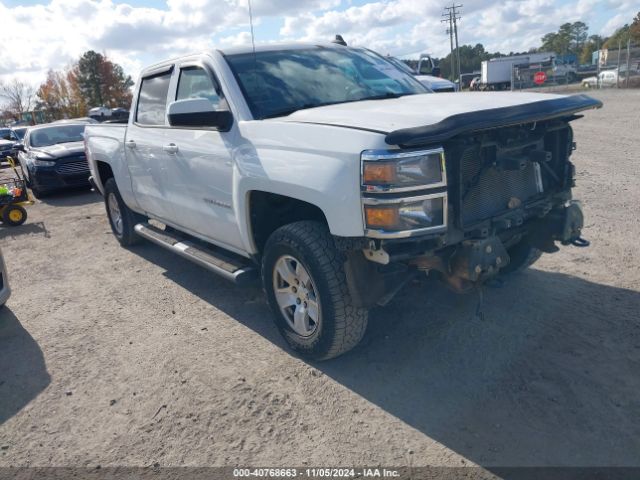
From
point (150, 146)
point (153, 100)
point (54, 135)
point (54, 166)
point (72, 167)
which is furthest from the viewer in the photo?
point (54, 135)

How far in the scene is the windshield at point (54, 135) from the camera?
1277cm

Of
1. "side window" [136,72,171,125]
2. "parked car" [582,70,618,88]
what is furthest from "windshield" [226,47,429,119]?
"parked car" [582,70,618,88]

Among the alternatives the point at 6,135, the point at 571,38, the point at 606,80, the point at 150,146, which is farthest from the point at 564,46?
the point at 150,146

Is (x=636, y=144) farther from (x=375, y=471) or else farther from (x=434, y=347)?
(x=375, y=471)

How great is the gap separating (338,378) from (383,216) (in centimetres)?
121

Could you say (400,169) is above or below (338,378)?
above

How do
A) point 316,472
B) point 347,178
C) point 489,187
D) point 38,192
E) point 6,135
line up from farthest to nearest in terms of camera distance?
point 6,135 → point 38,192 → point 489,187 → point 347,178 → point 316,472

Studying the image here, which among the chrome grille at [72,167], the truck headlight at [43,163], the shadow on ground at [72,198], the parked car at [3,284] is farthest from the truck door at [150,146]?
the truck headlight at [43,163]

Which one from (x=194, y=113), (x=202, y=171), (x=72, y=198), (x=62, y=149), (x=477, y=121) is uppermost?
(x=194, y=113)

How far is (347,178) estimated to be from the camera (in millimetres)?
2955

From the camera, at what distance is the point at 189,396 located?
3.46 metres

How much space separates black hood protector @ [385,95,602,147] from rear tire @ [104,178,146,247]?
4.57 m

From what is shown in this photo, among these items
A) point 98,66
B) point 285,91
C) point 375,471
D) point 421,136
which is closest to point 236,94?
point 285,91

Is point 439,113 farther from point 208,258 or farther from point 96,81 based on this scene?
point 96,81
